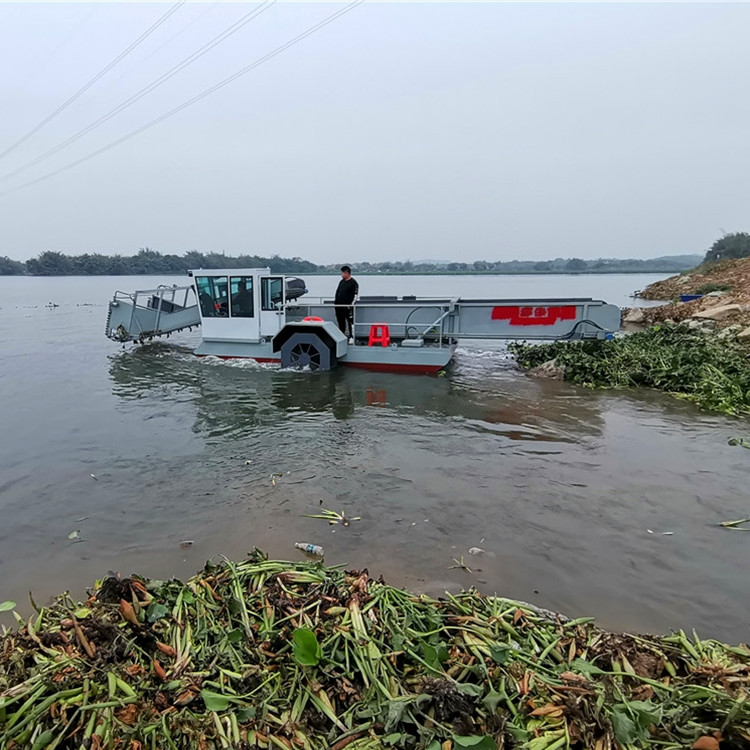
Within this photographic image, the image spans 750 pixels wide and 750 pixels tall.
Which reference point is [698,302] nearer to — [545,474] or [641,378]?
[641,378]

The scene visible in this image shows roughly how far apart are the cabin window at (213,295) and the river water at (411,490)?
3427 mm

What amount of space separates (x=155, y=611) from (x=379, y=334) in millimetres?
10270

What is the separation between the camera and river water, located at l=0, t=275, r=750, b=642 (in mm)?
4043

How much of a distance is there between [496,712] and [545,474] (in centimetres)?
426

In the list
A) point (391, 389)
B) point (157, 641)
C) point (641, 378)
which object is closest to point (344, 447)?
point (391, 389)

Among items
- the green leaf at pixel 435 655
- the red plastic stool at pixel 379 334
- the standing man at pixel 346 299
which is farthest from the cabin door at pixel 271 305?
the green leaf at pixel 435 655

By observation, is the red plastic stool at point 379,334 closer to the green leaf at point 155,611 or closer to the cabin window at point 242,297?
the cabin window at point 242,297

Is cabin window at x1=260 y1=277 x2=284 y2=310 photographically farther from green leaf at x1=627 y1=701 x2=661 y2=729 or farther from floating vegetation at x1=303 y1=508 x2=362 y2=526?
green leaf at x1=627 y1=701 x2=661 y2=729

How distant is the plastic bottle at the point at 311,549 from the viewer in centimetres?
434

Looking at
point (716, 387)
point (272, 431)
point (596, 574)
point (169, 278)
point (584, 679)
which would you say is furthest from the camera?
point (169, 278)

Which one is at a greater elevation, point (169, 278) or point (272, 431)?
point (169, 278)

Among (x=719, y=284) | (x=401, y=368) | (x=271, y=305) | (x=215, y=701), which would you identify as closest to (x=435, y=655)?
(x=215, y=701)

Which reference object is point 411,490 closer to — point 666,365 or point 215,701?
point 215,701

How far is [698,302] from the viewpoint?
19.4 meters
